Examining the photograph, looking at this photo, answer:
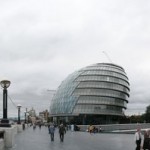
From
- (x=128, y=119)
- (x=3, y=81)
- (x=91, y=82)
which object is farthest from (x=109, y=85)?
(x=3, y=81)

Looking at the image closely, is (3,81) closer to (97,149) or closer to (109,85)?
(97,149)

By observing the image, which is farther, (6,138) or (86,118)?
(86,118)

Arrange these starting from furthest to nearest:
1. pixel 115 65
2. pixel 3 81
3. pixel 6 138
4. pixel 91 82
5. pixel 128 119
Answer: pixel 128 119 < pixel 115 65 < pixel 91 82 < pixel 3 81 < pixel 6 138

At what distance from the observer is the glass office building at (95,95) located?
5659 inches

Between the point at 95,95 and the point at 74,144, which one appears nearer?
the point at 74,144

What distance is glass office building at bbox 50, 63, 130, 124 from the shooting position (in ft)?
472

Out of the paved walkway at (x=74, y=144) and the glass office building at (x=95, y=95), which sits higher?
the glass office building at (x=95, y=95)

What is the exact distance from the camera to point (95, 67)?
148 metres

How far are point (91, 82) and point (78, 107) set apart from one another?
8856 millimetres

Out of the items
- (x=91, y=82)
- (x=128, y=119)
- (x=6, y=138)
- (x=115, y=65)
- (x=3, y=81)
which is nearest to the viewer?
(x=6, y=138)

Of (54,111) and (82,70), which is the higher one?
(82,70)

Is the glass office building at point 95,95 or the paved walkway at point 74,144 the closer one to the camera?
the paved walkway at point 74,144

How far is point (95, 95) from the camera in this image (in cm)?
14325

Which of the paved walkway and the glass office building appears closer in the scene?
the paved walkway
